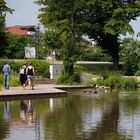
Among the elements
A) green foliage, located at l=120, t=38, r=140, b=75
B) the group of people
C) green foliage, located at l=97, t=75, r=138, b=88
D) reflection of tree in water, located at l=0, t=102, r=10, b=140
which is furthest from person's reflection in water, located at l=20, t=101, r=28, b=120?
green foliage, located at l=120, t=38, r=140, b=75

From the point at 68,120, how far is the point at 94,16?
4033cm

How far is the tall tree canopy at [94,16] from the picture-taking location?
5566 centimetres

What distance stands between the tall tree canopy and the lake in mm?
28484

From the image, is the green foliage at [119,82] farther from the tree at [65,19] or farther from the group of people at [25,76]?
the group of people at [25,76]

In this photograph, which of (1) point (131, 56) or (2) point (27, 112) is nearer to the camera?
(2) point (27, 112)

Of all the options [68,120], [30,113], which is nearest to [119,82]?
[30,113]

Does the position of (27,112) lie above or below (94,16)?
below

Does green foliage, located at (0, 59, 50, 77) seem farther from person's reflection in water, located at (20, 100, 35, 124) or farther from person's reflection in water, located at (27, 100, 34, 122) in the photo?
person's reflection in water, located at (27, 100, 34, 122)

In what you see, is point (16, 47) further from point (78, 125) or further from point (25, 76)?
point (78, 125)

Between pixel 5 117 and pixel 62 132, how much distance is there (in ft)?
15.5

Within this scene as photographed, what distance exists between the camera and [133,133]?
16.4 meters

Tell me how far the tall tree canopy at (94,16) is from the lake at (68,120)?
1121 inches

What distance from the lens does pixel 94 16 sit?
59.3m

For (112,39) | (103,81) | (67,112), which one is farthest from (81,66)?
(67,112)
